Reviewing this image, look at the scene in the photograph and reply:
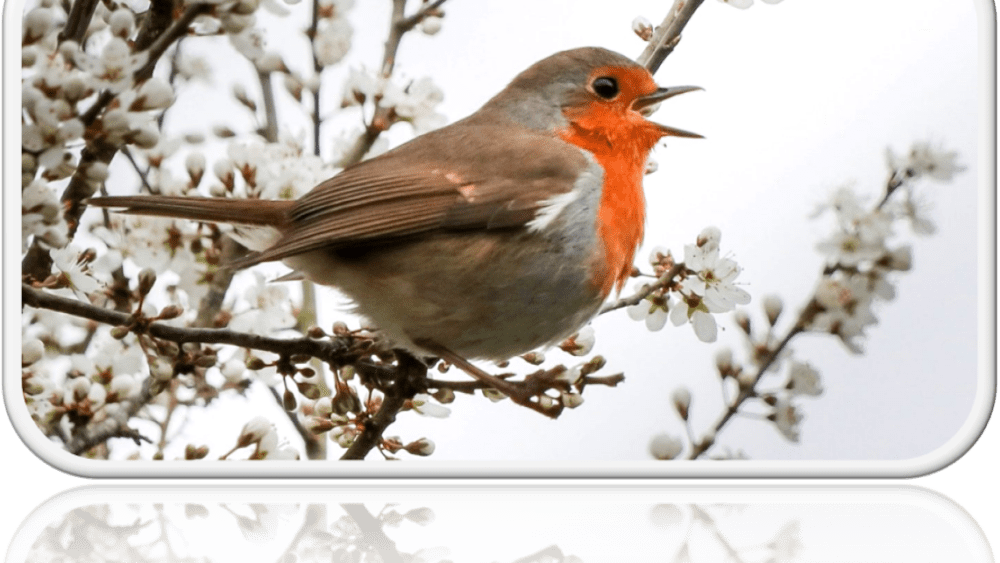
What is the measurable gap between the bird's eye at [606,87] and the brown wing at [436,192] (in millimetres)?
126

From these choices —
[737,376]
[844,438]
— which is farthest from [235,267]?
[844,438]

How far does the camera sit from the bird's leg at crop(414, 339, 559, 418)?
2439 mm

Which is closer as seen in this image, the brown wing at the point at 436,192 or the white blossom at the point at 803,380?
the brown wing at the point at 436,192

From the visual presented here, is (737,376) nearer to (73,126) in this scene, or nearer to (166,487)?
(166,487)

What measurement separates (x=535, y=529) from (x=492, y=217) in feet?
1.86

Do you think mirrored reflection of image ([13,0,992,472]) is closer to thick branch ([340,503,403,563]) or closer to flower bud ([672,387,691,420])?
flower bud ([672,387,691,420])

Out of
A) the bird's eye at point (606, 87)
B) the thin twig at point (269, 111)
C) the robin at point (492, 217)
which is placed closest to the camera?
the robin at point (492, 217)

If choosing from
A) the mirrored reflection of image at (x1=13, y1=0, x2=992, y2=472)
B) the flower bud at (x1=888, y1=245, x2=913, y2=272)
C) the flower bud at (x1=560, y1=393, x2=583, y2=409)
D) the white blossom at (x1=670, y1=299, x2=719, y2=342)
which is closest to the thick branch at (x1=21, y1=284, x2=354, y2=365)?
the mirrored reflection of image at (x1=13, y1=0, x2=992, y2=472)

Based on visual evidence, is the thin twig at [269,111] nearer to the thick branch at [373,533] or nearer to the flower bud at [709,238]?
the thick branch at [373,533]

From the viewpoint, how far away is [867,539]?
7.43ft

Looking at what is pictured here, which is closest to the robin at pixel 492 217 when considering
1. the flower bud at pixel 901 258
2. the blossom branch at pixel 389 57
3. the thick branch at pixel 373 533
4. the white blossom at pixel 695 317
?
the blossom branch at pixel 389 57

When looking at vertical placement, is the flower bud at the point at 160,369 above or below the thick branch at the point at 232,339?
below

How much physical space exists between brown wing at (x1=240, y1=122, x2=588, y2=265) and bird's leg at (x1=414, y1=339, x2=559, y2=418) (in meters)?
0.23

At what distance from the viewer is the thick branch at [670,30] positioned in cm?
257
